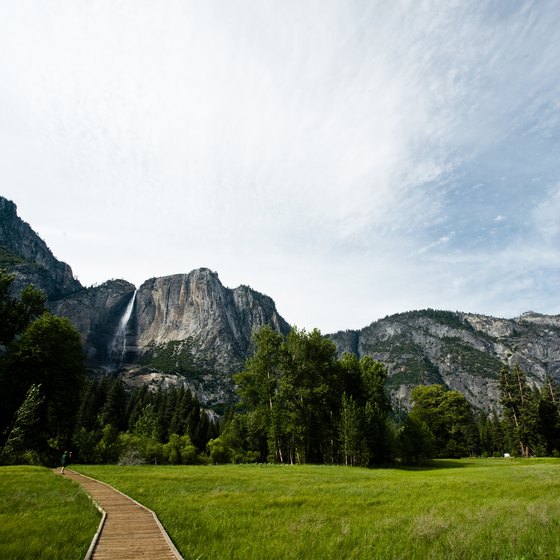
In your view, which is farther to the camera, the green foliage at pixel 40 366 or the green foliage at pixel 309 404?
the green foliage at pixel 309 404

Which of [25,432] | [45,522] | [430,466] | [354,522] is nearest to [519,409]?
[430,466]

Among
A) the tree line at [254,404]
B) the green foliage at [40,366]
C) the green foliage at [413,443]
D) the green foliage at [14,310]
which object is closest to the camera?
the green foliage at [40,366]

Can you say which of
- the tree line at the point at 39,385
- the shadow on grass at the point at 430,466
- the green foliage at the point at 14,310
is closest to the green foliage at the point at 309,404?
the shadow on grass at the point at 430,466

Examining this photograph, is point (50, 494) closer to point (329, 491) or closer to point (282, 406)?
point (329, 491)

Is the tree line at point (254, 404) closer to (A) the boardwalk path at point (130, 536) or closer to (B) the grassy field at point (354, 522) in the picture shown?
(B) the grassy field at point (354, 522)

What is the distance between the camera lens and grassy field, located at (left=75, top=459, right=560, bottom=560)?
8.87m

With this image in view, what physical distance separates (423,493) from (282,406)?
1105 inches

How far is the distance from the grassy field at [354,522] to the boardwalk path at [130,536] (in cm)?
40

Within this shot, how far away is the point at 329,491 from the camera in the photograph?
20172 millimetres

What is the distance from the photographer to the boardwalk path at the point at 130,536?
27.8 ft

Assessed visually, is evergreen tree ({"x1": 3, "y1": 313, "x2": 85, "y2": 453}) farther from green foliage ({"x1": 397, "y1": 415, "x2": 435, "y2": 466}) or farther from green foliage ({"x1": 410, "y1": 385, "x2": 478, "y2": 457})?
green foliage ({"x1": 410, "y1": 385, "x2": 478, "y2": 457})

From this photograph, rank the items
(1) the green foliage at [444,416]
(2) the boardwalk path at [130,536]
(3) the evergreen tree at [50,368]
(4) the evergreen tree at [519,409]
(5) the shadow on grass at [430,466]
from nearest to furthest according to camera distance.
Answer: (2) the boardwalk path at [130,536] < (3) the evergreen tree at [50,368] < (5) the shadow on grass at [430,466] < (4) the evergreen tree at [519,409] < (1) the green foliage at [444,416]

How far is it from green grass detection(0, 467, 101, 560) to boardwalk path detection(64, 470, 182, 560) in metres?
0.38

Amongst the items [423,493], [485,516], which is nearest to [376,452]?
[423,493]
